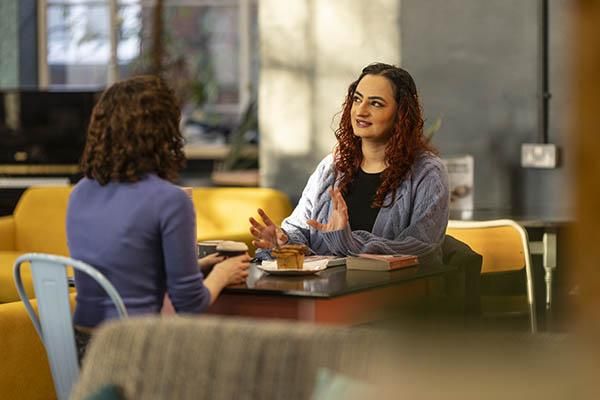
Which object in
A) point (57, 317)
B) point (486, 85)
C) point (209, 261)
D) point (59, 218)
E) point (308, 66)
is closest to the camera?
point (57, 317)

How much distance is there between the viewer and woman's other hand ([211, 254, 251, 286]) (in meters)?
2.84

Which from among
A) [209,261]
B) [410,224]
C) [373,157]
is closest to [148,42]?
[373,157]

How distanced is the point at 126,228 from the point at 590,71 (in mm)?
2169

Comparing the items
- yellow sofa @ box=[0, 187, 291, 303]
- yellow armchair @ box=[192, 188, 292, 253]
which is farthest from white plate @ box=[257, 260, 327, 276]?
yellow armchair @ box=[192, 188, 292, 253]

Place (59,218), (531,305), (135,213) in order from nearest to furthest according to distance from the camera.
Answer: (135,213), (531,305), (59,218)

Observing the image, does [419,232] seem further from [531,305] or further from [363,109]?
[531,305]

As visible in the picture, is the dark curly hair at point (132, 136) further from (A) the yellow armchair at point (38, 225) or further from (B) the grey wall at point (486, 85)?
(A) the yellow armchair at point (38, 225)

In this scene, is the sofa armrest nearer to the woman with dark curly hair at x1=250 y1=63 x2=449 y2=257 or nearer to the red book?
the woman with dark curly hair at x1=250 y1=63 x2=449 y2=257

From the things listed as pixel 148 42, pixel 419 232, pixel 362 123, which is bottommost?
pixel 419 232

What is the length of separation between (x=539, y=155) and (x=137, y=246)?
3370 mm

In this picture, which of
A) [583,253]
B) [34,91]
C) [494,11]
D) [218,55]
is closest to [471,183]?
[494,11]

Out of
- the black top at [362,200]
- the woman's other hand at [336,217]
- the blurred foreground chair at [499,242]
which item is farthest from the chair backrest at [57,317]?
the blurred foreground chair at [499,242]

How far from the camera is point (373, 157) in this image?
3.65 m

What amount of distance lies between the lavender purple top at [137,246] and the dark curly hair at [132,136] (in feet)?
0.12
